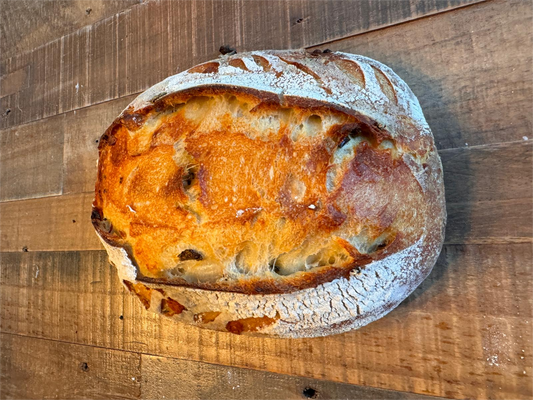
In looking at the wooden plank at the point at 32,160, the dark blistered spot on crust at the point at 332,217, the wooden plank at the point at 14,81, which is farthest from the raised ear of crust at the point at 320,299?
the wooden plank at the point at 14,81

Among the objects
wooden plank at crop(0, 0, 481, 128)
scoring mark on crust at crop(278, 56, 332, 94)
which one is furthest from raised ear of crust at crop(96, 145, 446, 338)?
wooden plank at crop(0, 0, 481, 128)

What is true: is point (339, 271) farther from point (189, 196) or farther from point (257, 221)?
point (189, 196)

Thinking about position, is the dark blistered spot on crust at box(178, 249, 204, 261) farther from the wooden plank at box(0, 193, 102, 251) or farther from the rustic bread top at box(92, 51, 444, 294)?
the wooden plank at box(0, 193, 102, 251)

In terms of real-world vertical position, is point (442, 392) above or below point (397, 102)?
below

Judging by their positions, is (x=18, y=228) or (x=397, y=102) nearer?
(x=397, y=102)

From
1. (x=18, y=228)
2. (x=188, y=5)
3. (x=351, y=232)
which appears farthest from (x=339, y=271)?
(x=18, y=228)

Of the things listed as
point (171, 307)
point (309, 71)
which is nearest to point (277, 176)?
point (309, 71)

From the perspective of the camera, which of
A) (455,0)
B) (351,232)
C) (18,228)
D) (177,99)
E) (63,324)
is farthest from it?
(18,228)
